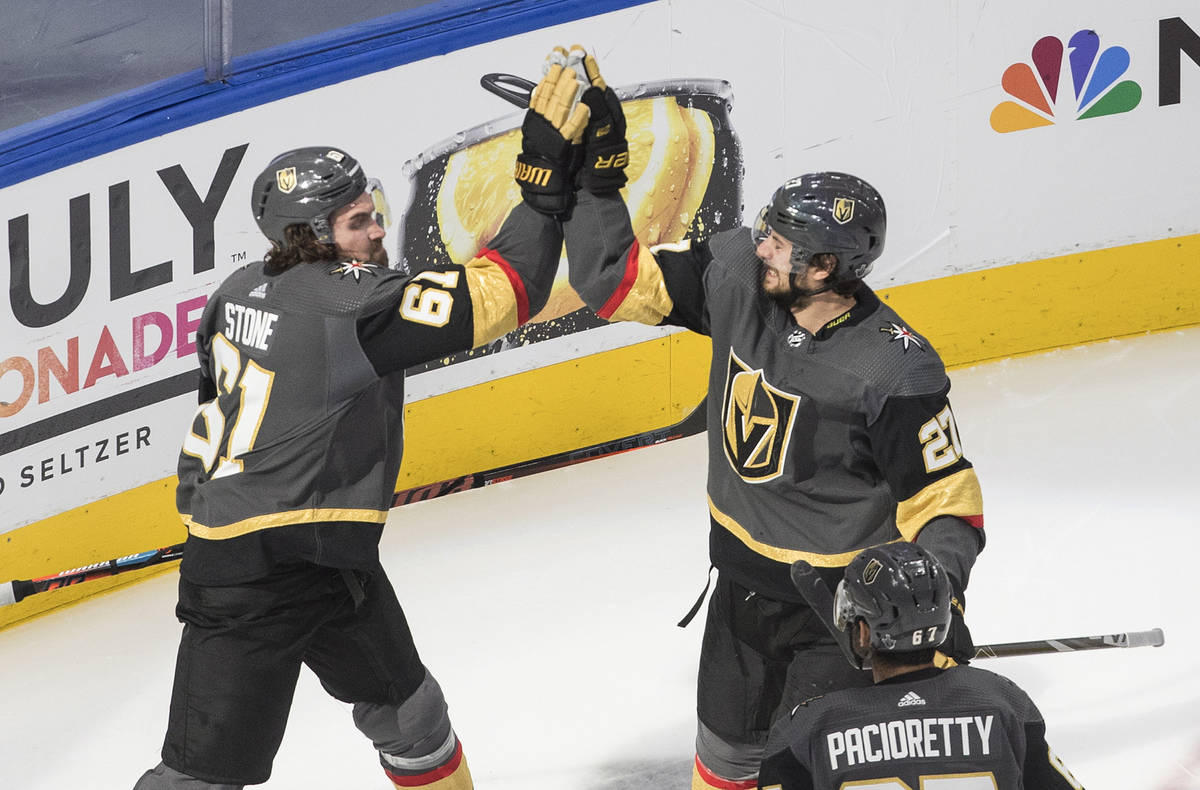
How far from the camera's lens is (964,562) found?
7.30 feet

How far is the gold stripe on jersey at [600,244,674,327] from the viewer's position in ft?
8.17

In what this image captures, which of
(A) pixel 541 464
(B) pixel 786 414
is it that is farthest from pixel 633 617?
(B) pixel 786 414

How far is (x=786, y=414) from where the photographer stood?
7.88ft

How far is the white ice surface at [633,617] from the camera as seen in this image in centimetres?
343

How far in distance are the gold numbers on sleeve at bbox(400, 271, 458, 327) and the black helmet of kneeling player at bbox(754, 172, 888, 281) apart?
53 cm

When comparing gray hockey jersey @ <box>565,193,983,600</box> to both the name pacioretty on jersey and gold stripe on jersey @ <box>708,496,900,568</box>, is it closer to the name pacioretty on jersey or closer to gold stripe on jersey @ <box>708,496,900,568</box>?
gold stripe on jersey @ <box>708,496,900,568</box>

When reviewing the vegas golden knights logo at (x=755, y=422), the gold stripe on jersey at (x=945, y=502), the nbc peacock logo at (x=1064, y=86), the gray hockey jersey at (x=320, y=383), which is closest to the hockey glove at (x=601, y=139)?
the gray hockey jersey at (x=320, y=383)

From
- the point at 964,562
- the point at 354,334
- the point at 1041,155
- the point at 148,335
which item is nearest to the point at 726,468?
the point at 964,562

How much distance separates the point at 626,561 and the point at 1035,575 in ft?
3.68

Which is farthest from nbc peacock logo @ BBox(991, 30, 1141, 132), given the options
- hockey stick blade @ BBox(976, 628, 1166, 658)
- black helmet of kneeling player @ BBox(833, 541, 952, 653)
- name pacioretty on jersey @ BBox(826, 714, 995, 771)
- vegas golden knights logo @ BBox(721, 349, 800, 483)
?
name pacioretty on jersey @ BBox(826, 714, 995, 771)

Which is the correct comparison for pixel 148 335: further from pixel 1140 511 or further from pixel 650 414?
pixel 1140 511

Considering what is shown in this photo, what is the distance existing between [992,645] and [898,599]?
86 centimetres

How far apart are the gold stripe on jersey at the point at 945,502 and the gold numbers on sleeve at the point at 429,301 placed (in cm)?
79

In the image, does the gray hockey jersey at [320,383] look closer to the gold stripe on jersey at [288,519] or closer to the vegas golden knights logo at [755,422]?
the gold stripe on jersey at [288,519]
